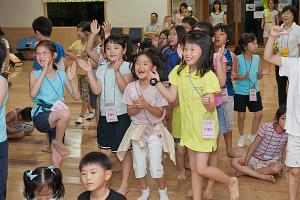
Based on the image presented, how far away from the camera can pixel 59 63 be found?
4.53 meters

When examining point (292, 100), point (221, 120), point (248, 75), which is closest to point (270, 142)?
point (221, 120)

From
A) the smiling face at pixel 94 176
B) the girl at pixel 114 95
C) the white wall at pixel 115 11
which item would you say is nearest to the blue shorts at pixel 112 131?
the girl at pixel 114 95

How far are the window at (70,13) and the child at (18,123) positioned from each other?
341 inches

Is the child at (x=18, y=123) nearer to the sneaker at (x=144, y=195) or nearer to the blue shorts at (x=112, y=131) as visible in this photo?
the blue shorts at (x=112, y=131)

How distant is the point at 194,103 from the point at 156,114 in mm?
399

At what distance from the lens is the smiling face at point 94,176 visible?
221cm

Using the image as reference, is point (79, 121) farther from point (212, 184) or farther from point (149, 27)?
point (149, 27)

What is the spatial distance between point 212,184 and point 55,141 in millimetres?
1266

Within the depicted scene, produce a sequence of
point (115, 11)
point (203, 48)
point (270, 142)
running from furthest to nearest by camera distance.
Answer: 1. point (115, 11)
2. point (270, 142)
3. point (203, 48)

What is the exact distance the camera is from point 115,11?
1314 cm

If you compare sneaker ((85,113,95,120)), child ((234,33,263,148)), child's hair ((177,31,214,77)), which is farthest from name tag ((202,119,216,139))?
sneaker ((85,113,95,120))

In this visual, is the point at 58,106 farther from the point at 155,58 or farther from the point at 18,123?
the point at 18,123

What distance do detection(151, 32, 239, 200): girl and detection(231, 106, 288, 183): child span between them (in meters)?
0.84

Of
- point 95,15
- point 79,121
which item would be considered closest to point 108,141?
point 79,121
